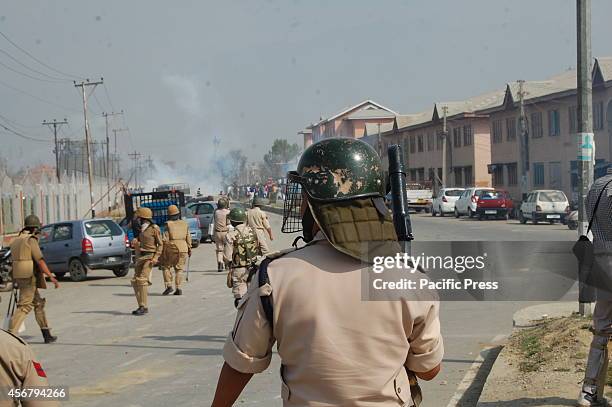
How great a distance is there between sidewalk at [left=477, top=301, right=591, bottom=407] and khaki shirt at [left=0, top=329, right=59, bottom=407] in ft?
13.7

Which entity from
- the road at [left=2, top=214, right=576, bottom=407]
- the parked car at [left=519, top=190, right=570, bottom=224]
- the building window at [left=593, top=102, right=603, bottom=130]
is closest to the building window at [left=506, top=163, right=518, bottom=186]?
the building window at [left=593, top=102, right=603, bottom=130]

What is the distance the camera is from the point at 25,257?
11.1 m

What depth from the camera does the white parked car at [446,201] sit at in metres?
49.4

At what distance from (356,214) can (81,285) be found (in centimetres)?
1821

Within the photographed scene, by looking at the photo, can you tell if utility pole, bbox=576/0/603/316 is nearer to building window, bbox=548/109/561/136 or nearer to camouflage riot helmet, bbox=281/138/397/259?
Answer: camouflage riot helmet, bbox=281/138/397/259

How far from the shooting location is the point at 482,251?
4.48 meters

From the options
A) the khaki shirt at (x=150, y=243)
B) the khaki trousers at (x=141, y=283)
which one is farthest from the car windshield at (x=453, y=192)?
the khaki trousers at (x=141, y=283)

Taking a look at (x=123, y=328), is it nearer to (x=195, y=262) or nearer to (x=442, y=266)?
(x=442, y=266)

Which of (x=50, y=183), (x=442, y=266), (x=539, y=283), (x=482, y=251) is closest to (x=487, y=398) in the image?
(x=539, y=283)

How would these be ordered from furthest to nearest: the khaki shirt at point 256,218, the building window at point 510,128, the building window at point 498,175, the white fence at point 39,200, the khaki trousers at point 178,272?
the building window at point 498,175 → the building window at point 510,128 → the white fence at point 39,200 → the khaki trousers at point 178,272 → the khaki shirt at point 256,218

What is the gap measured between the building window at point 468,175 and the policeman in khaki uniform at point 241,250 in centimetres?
5435

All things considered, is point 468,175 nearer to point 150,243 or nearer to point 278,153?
point 150,243

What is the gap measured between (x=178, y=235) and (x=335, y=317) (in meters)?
13.9

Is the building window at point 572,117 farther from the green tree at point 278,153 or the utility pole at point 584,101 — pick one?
the green tree at point 278,153
